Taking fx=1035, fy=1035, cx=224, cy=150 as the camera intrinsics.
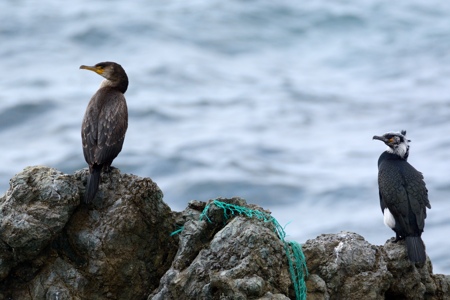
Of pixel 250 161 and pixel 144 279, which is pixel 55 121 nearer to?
pixel 250 161

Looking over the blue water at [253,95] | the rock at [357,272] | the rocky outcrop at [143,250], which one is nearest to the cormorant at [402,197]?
the rock at [357,272]

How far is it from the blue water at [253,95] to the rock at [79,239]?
41.2 ft

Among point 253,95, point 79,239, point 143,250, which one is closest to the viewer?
point 79,239

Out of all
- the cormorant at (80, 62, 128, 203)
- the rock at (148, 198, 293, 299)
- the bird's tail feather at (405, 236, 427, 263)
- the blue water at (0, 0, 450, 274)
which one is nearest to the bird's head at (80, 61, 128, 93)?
the cormorant at (80, 62, 128, 203)

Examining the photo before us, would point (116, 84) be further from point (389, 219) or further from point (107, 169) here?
point (389, 219)

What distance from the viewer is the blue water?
22828mm

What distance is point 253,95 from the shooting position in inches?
1109

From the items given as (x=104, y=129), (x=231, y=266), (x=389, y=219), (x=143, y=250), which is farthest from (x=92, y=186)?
(x=389, y=219)

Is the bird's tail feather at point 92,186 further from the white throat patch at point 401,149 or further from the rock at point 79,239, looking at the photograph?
the white throat patch at point 401,149

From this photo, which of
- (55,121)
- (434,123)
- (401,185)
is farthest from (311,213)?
(401,185)

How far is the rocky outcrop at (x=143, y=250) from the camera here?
753 cm

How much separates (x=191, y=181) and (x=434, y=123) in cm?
652

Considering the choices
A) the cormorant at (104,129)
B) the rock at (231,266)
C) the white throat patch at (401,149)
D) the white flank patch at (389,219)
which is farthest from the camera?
the white throat patch at (401,149)

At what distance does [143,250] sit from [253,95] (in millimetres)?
20271
